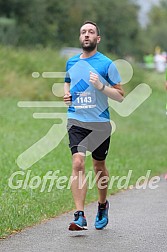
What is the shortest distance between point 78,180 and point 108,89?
100cm

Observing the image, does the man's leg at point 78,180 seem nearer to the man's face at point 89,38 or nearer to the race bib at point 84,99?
the race bib at point 84,99

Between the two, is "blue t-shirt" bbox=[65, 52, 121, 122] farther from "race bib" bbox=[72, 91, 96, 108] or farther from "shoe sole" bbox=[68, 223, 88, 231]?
"shoe sole" bbox=[68, 223, 88, 231]

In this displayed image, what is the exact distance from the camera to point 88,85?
337 inches

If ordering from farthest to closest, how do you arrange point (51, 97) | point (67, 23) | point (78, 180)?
point (67, 23)
point (51, 97)
point (78, 180)

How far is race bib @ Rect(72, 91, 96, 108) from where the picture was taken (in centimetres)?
858

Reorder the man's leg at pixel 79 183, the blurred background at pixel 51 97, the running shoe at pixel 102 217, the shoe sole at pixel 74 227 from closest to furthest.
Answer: the shoe sole at pixel 74 227 < the man's leg at pixel 79 183 < the running shoe at pixel 102 217 < the blurred background at pixel 51 97

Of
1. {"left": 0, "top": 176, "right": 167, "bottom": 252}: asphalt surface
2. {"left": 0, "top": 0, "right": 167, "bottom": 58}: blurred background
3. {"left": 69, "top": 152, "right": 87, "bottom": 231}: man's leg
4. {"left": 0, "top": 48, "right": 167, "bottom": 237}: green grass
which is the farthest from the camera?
{"left": 0, "top": 0, "right": 167, "bottom": 58}: blurred background

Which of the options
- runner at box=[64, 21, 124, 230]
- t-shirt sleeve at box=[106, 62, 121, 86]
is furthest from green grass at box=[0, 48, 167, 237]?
t-shirt sleeve at box=[106, 62, 121, 86]

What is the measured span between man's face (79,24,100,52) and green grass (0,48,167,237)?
2.09 metres

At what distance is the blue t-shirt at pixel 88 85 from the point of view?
8.54 m

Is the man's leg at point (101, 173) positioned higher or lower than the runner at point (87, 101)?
lower

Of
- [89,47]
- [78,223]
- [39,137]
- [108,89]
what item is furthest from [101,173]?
[39,137]

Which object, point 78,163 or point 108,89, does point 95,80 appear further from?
point 78,163

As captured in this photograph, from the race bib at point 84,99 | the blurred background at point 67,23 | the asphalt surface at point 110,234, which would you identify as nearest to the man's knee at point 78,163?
the race bib at point 84,99
